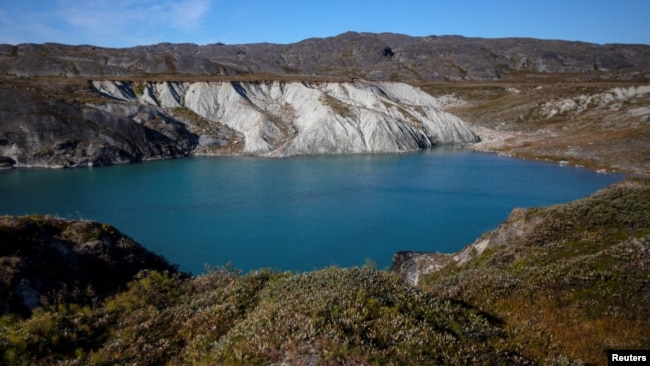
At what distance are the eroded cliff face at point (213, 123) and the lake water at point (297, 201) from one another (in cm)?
837

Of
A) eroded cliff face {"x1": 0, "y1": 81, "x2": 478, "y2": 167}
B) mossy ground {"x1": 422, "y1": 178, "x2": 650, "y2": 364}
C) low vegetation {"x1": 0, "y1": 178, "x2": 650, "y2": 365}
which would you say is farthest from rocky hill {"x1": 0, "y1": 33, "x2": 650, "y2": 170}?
low vegetation {"x1": 0, "y1": 178, "x2": 650, "y2": 365}

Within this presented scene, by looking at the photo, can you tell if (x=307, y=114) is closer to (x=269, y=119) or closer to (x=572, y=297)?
(x=269, y=119)

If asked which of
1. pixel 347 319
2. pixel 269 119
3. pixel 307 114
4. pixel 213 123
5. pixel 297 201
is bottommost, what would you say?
pixel 297 201

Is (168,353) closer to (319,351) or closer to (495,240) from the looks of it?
(319,351)

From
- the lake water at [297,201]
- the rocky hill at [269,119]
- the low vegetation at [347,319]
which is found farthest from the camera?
the rocky hill at [269,119]

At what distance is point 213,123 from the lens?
101375 mm

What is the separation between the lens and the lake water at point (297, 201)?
36.2 metres

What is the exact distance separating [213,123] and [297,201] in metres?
57.6

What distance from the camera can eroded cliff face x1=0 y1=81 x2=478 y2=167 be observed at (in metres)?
79.3

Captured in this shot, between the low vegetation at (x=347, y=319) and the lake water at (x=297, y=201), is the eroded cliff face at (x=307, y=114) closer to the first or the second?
the lake water at (x=297, y=201)

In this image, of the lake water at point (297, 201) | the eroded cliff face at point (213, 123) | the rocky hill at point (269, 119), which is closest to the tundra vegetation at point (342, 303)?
the lake water at point (297, 201)

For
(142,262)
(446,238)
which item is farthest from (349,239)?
(142,262)

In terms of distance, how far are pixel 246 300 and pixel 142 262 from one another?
24.1 feet

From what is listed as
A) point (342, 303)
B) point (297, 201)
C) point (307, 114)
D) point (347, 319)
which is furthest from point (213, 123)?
point (347, 319)
